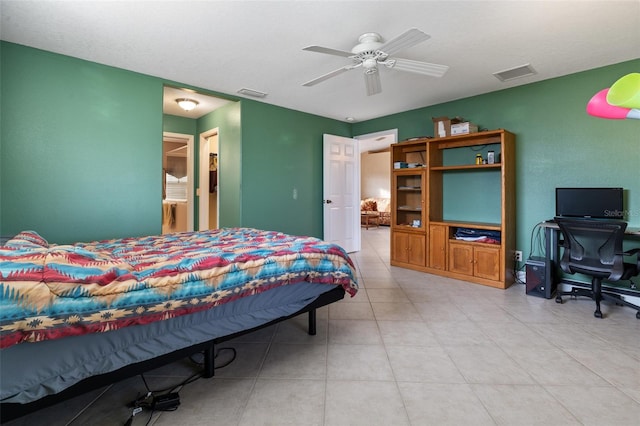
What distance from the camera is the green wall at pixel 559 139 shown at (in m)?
3.08

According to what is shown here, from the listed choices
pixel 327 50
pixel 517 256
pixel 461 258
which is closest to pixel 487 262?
pixel 461 258

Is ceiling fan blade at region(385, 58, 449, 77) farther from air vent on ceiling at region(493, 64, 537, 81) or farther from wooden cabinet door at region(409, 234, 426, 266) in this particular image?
wooden cabinet door at region(409, 234, 426, 266)

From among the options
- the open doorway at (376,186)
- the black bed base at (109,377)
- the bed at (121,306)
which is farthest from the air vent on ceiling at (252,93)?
the open doorway at (376,186)

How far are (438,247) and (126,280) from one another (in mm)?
3750

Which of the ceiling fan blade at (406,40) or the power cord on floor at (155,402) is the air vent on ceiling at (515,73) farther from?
the power cord on floor at (155,402)

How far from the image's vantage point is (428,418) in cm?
147

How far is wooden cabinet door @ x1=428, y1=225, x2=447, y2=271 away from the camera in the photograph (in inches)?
159

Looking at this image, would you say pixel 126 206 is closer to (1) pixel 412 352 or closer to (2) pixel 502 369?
(1) pixel 412 352

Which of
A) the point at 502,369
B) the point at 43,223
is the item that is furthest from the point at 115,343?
the point at 43,223

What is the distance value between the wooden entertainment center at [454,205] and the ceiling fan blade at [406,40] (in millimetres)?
1997

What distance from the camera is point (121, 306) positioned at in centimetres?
125

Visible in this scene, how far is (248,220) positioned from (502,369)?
340 centimetres

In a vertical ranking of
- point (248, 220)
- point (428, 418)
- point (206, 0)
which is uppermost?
point (206, 0)

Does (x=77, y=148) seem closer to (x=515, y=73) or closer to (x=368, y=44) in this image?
(x=368, y=44)
